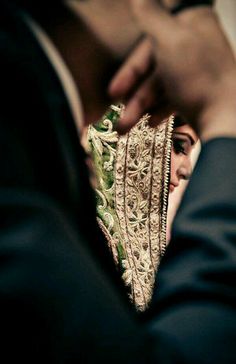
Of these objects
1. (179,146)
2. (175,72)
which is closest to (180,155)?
(179,146)

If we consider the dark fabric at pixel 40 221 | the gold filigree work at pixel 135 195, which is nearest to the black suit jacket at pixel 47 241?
the dark fabric at pixel 40 221

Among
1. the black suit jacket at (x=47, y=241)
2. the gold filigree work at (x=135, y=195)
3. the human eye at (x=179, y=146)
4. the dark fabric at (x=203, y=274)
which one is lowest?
the gold filigree work at (x=135, y=195)

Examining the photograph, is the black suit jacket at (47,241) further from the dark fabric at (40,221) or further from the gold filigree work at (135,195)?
the gold filigree work at (135,195)

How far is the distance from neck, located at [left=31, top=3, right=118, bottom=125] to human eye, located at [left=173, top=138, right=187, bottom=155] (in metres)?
0.24

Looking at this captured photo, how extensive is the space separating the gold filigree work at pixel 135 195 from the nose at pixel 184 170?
36 mm

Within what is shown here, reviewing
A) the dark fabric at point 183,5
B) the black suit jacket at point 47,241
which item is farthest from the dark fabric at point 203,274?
the dark fabric at point 183,5

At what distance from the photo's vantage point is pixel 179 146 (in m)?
0.64

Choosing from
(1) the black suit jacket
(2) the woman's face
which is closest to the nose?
(2) the woman's face

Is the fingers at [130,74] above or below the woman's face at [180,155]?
above

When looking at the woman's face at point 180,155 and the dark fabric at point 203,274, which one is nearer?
the dark fabric at point 203,274

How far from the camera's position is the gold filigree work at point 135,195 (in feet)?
2.06

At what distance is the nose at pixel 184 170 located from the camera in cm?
59

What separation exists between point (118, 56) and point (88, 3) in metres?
0.04

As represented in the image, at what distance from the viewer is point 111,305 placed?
372mm
